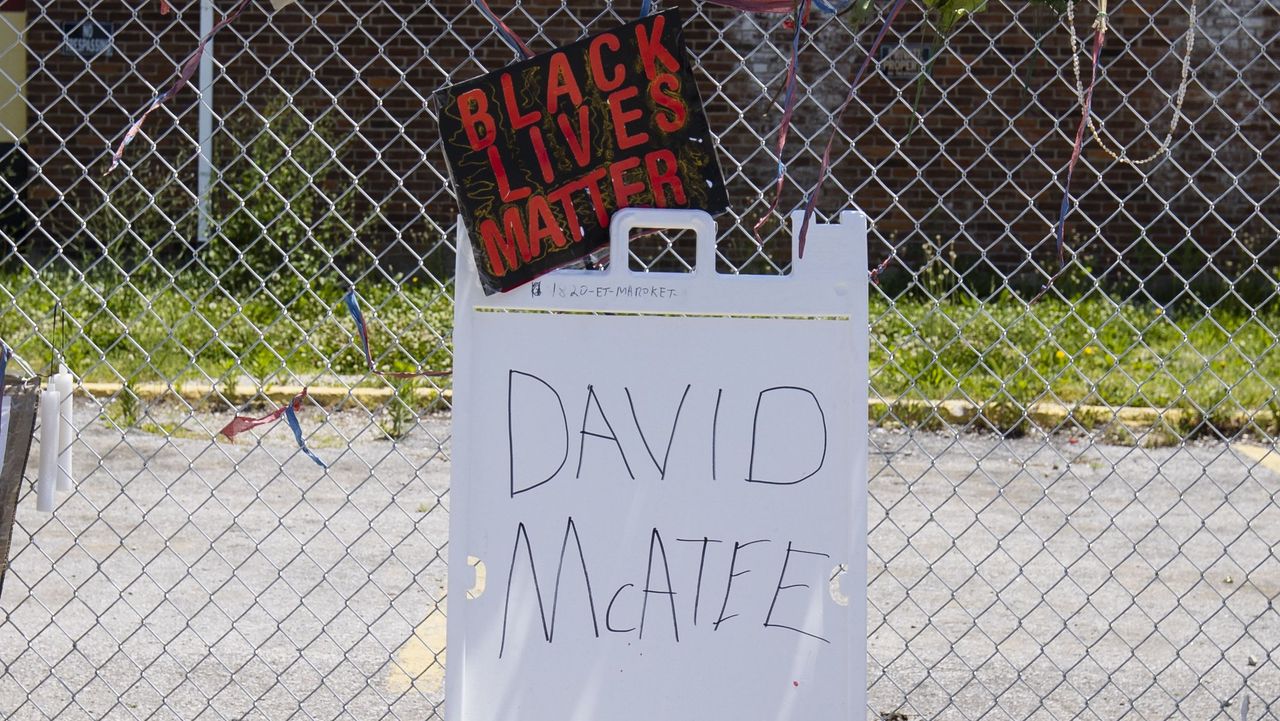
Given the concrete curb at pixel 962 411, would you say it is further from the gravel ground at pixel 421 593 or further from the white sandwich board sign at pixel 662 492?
the white sandwich board sign at pixel 662 492

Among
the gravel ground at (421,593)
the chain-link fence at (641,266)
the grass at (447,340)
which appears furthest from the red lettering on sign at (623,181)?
the grass at (447,340)

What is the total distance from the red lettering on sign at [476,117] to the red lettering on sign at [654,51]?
0.83 ft

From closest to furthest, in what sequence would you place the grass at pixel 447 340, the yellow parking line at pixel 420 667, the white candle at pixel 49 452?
the white candle at pixel 49 452
the yellow parking line at pixel 420 667
the grass at pixel 447 340

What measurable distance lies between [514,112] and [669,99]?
245 mm

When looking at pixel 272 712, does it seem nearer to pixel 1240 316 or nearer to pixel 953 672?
pixel 953 672

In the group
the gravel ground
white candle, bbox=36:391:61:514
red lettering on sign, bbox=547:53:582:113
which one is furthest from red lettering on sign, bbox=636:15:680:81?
the gravel ground

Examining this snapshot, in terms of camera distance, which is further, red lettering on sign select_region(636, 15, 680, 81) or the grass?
the grass

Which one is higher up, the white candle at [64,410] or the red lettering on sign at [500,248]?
the red lettering on sign at [500,248]

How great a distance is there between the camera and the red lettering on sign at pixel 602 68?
2.16 meters

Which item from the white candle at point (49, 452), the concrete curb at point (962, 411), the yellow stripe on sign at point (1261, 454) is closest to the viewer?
the white candle at point (49, 452)

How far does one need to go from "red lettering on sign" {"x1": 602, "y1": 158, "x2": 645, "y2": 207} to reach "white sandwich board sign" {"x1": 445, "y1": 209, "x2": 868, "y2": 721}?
0.19 feet

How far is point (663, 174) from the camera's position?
7.21 ft

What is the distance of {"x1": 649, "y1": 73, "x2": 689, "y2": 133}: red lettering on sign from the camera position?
2188 mm

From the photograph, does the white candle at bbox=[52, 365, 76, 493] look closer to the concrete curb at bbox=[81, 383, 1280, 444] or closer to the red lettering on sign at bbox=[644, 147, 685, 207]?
the red lettering on sign at bbox=[644, 147, 685, 207]
